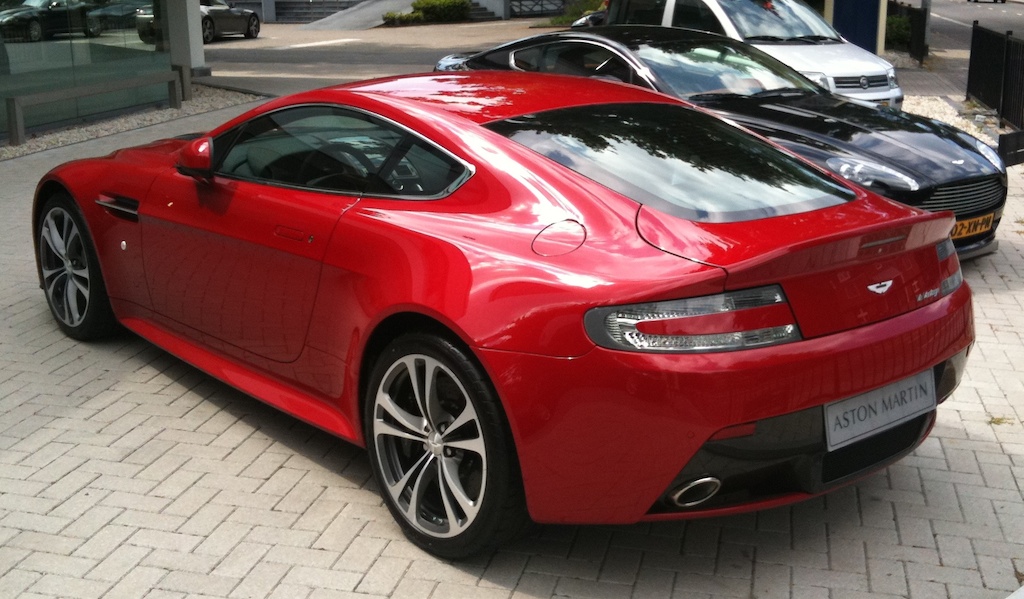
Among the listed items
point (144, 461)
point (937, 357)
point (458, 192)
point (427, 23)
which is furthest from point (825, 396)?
point (427, 23)

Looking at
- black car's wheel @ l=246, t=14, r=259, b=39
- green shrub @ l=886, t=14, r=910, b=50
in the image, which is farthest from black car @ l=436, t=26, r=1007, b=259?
black car's wheel @ l=246, t=14, r=259, b=39

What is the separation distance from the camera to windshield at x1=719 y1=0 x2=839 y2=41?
39.2 ft

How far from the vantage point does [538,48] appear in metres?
9.73

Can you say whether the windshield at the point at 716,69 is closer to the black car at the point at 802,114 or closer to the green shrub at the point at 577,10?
the black car at the point at 802,114

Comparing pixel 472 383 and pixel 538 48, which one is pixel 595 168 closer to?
pixel 472 383

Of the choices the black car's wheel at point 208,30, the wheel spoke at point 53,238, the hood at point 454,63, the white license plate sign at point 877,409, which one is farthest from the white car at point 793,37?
the black car's wheel at point 208,30

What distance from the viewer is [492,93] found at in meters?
4.54

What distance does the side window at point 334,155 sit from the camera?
4.13m

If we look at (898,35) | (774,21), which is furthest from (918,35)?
(774,21)

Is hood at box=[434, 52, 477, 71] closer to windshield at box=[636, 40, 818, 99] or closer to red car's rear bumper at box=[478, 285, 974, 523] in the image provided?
windshield at box=[636, 40, 818, 99]

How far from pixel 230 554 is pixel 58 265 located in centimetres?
282

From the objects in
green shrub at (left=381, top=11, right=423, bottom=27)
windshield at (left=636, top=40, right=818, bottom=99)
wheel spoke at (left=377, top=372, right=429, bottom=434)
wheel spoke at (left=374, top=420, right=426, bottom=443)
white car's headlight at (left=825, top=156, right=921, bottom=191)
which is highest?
windshield at (left=636, top=40, right=818, bottom=99)

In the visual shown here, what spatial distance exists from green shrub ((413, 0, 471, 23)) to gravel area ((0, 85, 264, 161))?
1909 cm

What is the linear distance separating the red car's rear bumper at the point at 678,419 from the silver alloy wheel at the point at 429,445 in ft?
0.86
